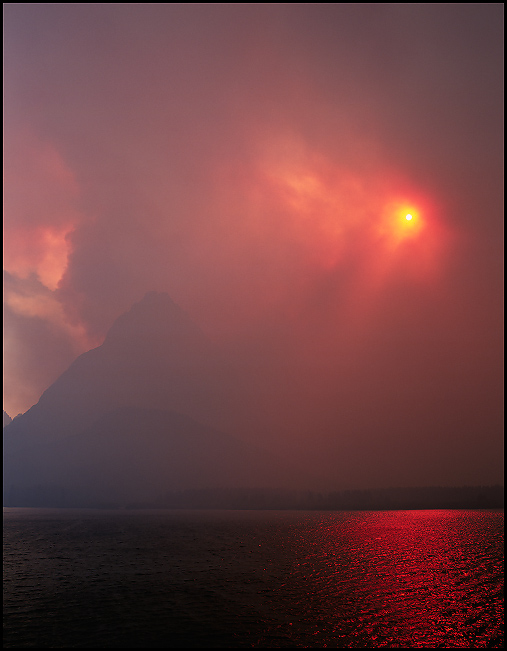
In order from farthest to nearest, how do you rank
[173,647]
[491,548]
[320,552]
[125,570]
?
[491,548] → [320,552] → [125,570] → [173,647]

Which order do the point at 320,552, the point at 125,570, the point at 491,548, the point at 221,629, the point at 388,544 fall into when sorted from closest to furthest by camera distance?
the point at 221,629 < the point at 125,570 < the point at 320,552 < the point at 491,548 < the point at 388,544

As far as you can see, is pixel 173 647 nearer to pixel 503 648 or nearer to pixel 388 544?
pixel 503 648

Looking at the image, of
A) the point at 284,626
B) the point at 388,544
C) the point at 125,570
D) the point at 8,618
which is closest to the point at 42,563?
the point at 125,570

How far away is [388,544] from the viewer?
145 meters

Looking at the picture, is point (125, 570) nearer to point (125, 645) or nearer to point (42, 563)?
point (42, 563)

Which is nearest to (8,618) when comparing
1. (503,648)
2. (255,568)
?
(255,568)

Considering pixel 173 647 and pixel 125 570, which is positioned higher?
pixel 173 647

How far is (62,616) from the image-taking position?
53.0 meters

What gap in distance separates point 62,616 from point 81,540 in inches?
4457

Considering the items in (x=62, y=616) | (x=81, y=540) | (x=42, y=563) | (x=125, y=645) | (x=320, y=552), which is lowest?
(x=81, y=540)

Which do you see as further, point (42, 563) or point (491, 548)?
point (491, 548)

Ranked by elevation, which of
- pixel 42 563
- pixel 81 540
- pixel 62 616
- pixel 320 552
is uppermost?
pixel 62 616

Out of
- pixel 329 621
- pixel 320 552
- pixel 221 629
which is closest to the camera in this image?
pixel 221 629

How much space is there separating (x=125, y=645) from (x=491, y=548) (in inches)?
5456
